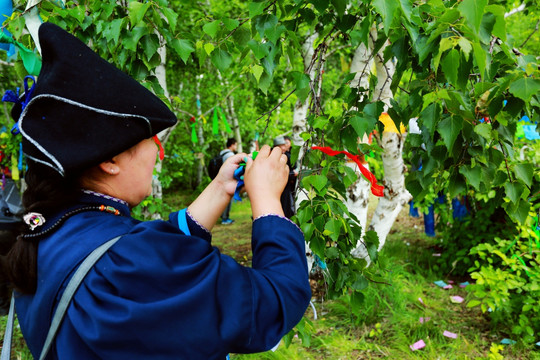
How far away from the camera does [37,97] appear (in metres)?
0.87

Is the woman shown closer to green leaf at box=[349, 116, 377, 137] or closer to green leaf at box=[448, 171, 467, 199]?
green leaf at box=[349, 116, 377, 137]

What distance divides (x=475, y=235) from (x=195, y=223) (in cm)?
418

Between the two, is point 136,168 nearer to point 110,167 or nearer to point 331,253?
point 110,167

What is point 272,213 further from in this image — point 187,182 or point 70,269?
point 187,182

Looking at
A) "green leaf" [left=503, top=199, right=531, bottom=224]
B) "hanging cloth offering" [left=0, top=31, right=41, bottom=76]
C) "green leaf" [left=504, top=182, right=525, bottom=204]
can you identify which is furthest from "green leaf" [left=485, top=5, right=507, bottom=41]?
"hanging cloth offering" [left=0, top=31, right=41, bottom=76]

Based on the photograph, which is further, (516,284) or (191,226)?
(516,284)

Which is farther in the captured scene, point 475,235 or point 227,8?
point 227,8

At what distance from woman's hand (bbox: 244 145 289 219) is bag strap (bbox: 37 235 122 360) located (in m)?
0.38

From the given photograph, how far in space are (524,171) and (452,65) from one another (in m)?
0.64

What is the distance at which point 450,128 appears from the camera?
1133 mm

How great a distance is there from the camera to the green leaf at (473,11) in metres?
0.81

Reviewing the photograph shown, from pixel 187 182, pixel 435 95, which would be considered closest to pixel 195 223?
pixel 435 95

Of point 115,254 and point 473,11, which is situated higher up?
point 473,11

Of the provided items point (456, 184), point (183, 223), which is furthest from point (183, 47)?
point (456, 184)
